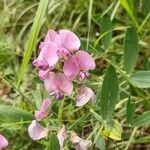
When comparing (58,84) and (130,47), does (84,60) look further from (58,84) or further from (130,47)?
(130,47)

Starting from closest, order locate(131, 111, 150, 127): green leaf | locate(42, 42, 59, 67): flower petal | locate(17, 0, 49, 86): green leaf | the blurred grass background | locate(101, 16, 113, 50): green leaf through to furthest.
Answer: locate(42, 42, 59, 67): flower petal, locate(17, 0, 49, 86): green leaf, locate(131, 111, 150, 127): green leaf, locate(101, 16, 113, 50): green leaf, the blurred grass background

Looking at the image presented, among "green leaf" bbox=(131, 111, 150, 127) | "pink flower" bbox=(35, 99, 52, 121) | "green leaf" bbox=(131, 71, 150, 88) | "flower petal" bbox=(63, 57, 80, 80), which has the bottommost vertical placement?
"green leaf" bbox=(131, 111, 150, 127)

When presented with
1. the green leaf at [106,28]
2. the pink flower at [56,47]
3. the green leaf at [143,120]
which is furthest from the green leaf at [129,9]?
the pink flower at [56,47]

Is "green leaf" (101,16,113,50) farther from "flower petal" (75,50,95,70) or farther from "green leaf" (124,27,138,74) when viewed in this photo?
"flower petal" (75,50,95,70)

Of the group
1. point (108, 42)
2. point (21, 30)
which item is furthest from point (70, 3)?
point (108, 42)

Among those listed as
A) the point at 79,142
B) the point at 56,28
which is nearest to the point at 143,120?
the point at 79,142

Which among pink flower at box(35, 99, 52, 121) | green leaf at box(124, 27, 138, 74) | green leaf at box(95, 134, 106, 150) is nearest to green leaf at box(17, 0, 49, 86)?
pink flower at box(35, 99, 52, 121)

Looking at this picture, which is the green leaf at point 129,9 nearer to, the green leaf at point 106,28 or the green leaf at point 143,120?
the green leaf at point 106,28
